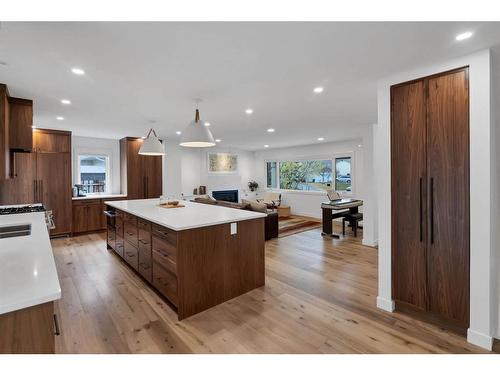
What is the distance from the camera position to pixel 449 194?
211 cm

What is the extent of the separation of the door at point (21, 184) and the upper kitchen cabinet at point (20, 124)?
203cm

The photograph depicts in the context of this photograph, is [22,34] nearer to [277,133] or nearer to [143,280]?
[143,280]

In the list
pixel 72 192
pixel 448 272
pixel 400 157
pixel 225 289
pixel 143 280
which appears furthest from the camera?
pixel 72 192

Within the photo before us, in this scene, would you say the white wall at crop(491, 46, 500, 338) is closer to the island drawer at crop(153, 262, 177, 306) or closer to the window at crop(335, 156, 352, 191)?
the island drawer at crop(153, 262, 177, 306)

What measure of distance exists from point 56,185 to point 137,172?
1628 mm

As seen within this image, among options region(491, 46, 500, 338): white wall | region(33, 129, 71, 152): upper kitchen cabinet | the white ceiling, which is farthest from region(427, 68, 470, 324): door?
region(33, 129, 71, 152): upper kitchen cabinet

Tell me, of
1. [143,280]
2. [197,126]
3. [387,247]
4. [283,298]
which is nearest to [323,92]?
[197,126]

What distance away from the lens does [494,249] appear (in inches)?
78.0

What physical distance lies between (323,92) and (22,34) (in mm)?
2779

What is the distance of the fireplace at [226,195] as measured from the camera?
8.55 metres

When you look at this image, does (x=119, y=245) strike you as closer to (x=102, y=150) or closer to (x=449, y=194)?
(x=102, y=150)

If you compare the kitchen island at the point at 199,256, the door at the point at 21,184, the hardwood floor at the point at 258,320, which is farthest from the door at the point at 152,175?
the kitchen island at the point at 199,256
